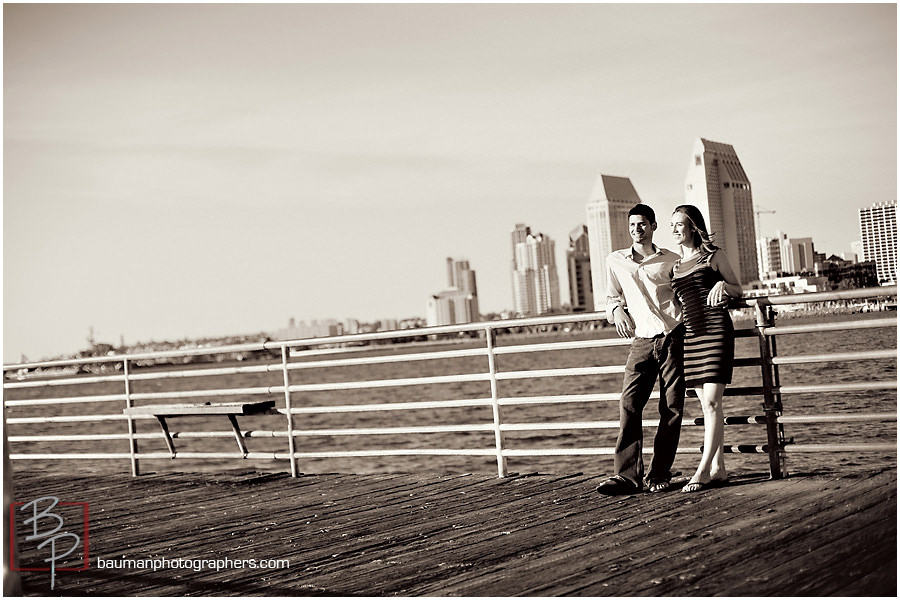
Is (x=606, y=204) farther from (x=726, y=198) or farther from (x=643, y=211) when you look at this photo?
(x=643, y=211)

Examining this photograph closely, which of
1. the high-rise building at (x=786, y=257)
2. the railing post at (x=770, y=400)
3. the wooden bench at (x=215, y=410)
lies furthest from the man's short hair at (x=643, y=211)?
the wooden bench at (x=215, y=410)

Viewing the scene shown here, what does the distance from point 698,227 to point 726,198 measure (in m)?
2.07

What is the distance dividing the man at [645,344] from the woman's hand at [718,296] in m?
0.20

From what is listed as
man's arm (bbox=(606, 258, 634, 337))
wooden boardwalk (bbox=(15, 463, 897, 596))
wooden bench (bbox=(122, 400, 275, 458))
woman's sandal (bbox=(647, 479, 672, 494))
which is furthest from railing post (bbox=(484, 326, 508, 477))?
wooden bench (bbox=(122, 400, 275, 458))

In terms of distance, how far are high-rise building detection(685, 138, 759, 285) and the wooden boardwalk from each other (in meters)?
1.52

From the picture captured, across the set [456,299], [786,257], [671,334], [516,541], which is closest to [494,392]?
[671,334]

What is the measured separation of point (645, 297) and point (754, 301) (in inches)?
23.2

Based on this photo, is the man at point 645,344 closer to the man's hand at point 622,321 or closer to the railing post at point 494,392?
the man's hand at point 622,321

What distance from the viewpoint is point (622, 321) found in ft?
17.0

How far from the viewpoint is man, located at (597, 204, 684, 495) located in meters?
5.07

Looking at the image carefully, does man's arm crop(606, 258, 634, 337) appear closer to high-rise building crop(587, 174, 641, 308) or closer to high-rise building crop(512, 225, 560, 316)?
high-rise building crop(587, 174, 641, 308)

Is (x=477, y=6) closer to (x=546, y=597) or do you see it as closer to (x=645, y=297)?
(x=645, y=297)

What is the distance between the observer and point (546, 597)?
3416mm

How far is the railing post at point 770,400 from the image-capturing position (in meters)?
5.20
